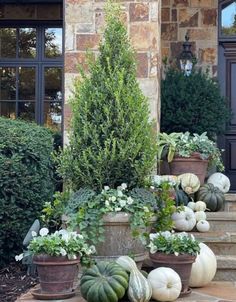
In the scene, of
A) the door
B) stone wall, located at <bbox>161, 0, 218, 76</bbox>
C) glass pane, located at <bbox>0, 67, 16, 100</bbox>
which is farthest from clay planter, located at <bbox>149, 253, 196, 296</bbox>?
glass pane, located at <bbox>0, 67, 16, 100</bbox>

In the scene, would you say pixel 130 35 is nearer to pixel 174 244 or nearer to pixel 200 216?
pixel 200 216

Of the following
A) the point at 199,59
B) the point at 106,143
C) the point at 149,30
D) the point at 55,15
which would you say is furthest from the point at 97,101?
the point at 55,15

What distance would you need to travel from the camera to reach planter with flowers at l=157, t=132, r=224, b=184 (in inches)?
209

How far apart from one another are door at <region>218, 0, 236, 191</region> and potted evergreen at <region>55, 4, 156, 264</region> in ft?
9.98

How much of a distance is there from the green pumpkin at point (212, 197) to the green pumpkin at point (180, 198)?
0.16 m

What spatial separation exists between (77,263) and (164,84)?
10.8 feet

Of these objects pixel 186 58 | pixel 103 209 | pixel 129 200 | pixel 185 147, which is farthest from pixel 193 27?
pixel 103 209

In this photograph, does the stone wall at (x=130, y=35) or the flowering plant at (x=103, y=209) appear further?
the stone wall at (x=130, y=35)

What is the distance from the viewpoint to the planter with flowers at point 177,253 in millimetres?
3664

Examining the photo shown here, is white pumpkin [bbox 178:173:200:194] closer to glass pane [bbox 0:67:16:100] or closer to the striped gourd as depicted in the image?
the striped gourd

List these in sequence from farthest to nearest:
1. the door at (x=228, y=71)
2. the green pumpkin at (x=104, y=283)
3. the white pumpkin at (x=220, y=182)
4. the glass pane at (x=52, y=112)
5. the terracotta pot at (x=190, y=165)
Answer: the glass pane at (x=52, y=112) → the door at (x=228, y=71) → the white pumpkin at (x=220, y=182) → the terracotta pot at (x=190, y=165) → the green pumpkin at (x=104, y=283)

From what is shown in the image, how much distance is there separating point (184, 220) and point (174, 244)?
2.78 ft

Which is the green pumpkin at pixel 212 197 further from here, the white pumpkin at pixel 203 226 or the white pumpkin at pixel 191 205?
the white pumpkin at pixel 203 226

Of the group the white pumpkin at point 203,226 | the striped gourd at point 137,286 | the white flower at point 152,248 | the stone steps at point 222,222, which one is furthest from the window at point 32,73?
the striped gourd at point 137,286
